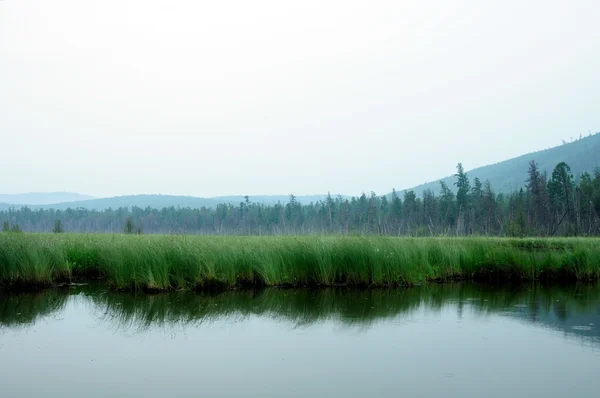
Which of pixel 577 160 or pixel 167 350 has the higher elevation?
pixel 577 160

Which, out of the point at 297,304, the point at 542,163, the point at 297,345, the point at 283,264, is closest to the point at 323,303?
the point at 297,304

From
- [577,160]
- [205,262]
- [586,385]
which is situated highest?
[577,160]

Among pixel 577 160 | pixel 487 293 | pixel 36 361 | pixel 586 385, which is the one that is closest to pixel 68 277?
pixel 36 361

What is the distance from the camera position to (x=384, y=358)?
6.33 meters

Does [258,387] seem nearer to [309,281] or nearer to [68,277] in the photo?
[309,281]

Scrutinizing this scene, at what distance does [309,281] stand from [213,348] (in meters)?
5.41

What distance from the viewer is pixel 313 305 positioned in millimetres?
9602

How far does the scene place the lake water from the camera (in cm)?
532

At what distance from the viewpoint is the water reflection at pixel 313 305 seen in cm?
826

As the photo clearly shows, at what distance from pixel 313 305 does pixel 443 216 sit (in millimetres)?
48880

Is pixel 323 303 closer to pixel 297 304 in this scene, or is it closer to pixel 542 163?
pixel 297 304

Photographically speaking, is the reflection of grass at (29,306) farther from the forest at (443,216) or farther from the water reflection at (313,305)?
the forest at (443,216)

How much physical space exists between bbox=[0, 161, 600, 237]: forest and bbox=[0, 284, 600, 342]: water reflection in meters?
8.08

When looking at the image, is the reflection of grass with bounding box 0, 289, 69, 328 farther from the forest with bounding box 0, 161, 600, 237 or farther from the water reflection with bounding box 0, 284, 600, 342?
the forest with bounding box 0, 161, 600, 237
